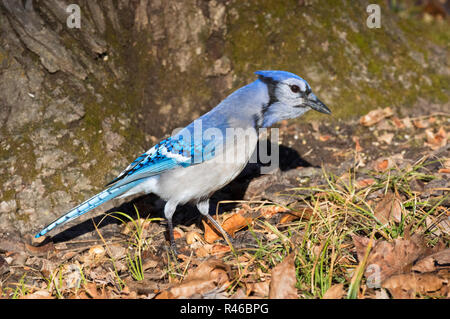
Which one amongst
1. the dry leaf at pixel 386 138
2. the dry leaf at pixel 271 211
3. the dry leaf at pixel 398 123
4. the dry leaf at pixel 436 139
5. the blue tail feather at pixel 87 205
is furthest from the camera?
the dry leaf at pixel 398 123

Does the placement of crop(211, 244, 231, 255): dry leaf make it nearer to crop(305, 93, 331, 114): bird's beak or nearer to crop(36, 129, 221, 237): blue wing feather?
crop(36, 129, 221, 237): blue wing feather

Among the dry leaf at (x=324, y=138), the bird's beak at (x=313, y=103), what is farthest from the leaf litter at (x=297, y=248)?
the bird's beak at (x=313, y=103)

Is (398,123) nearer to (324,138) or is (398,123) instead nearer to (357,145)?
(357,145)

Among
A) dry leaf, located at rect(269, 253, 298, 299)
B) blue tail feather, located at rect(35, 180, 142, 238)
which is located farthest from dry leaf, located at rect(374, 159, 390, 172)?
blue tail feather, located at rect(35, 180, 142, 238)

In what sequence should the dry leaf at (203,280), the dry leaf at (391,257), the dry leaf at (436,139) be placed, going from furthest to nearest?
the dry leaf at (436,139) → the dry leaf at (203,280) → the dry leaf at (391,257)

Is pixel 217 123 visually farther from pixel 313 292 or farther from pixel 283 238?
pixel 313 292

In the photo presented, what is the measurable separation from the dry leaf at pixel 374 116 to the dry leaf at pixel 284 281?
2159 millimetres

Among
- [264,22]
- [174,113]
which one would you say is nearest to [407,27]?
[264,22]

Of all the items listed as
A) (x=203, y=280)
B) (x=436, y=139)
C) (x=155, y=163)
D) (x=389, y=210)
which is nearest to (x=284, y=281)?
(x=203, y=280)

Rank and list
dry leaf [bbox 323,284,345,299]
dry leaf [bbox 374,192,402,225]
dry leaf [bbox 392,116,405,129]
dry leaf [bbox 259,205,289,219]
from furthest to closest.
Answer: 1. dry leaf [bbox 392,116,405,129]
2. dry leaf [bbox 259,205,289,219]
3. dry leaf [bbox 374,192,402,225]
4. dry leaf [bbox 323,284,345,299]

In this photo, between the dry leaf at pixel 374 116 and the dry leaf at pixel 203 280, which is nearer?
the dry leaf at pixel 203 280

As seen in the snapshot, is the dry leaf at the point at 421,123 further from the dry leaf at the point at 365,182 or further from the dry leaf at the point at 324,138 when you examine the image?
the dry leaf at the point at 365,182

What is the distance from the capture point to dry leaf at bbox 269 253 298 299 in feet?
7.87

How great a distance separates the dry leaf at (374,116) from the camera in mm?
4266
